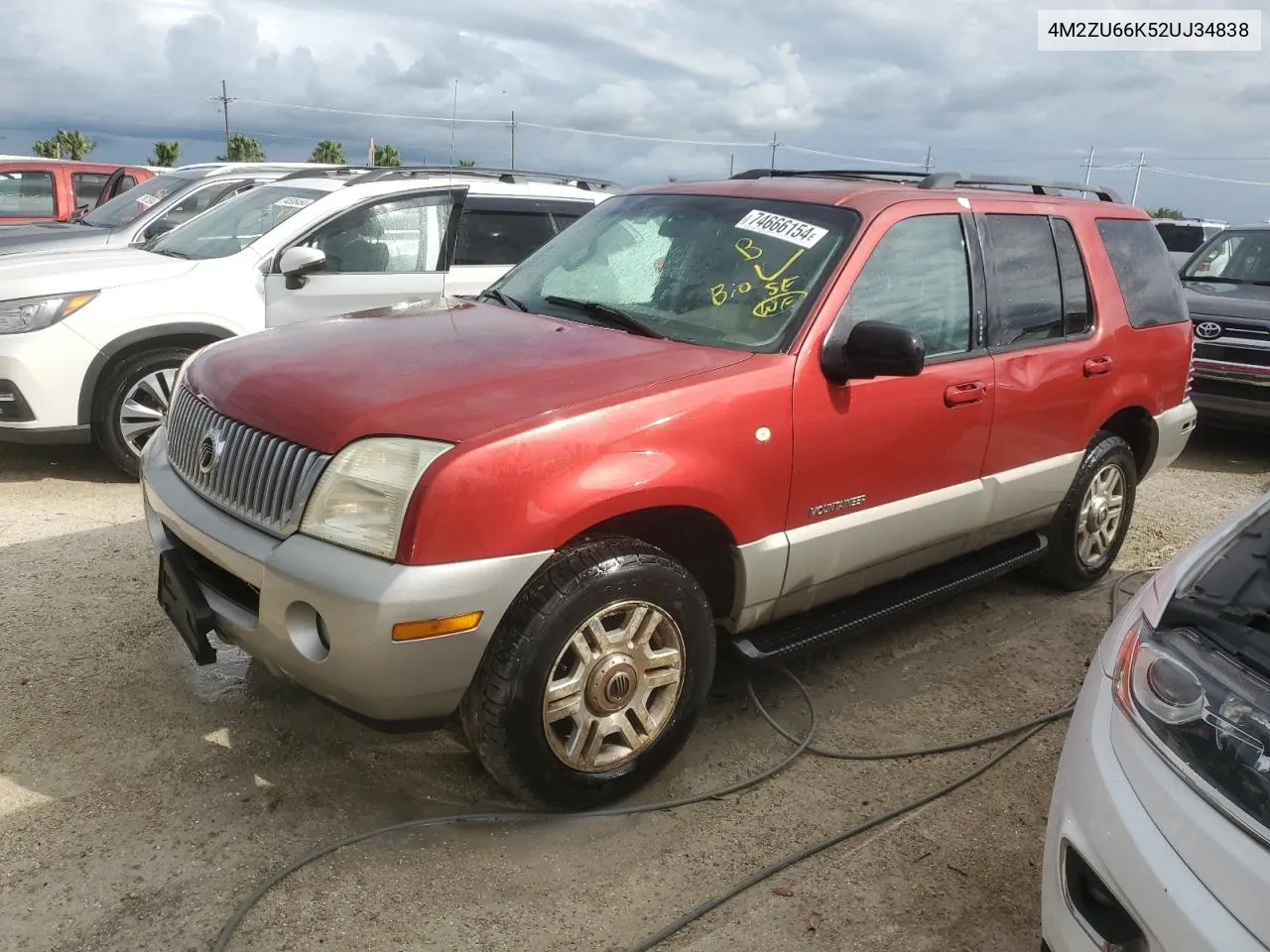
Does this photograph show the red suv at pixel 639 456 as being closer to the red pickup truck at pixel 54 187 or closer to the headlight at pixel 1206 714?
the headlight at pixel 1206 714

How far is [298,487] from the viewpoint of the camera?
262 centimetres

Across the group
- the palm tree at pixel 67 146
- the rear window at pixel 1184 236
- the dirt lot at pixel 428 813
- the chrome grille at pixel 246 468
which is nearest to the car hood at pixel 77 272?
the dirt lot at pixel 428 813

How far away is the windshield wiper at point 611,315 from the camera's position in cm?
329

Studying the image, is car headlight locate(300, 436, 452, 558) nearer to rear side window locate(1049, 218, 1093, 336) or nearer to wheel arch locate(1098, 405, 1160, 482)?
rear side window locate(1049, 218, 1093, 336)

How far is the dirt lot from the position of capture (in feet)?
8.23

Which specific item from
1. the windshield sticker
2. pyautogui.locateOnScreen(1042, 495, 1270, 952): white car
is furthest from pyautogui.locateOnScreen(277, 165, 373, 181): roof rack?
pyautogui.locateOnScreen(1042, 495, 1270, 952): white car

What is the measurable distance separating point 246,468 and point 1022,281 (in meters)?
2.95

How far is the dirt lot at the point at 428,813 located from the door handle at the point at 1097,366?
46.9 inches

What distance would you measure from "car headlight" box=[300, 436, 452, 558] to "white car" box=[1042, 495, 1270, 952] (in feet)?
5.21

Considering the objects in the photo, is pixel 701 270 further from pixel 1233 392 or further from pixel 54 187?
pixel 54 187

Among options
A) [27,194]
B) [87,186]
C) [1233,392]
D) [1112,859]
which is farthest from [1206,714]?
[87,186]

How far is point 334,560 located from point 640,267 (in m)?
1.67

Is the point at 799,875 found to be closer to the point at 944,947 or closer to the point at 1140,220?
the point at 944,947

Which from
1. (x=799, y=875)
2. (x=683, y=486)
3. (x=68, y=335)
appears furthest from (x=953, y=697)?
(x=68, y=335)
